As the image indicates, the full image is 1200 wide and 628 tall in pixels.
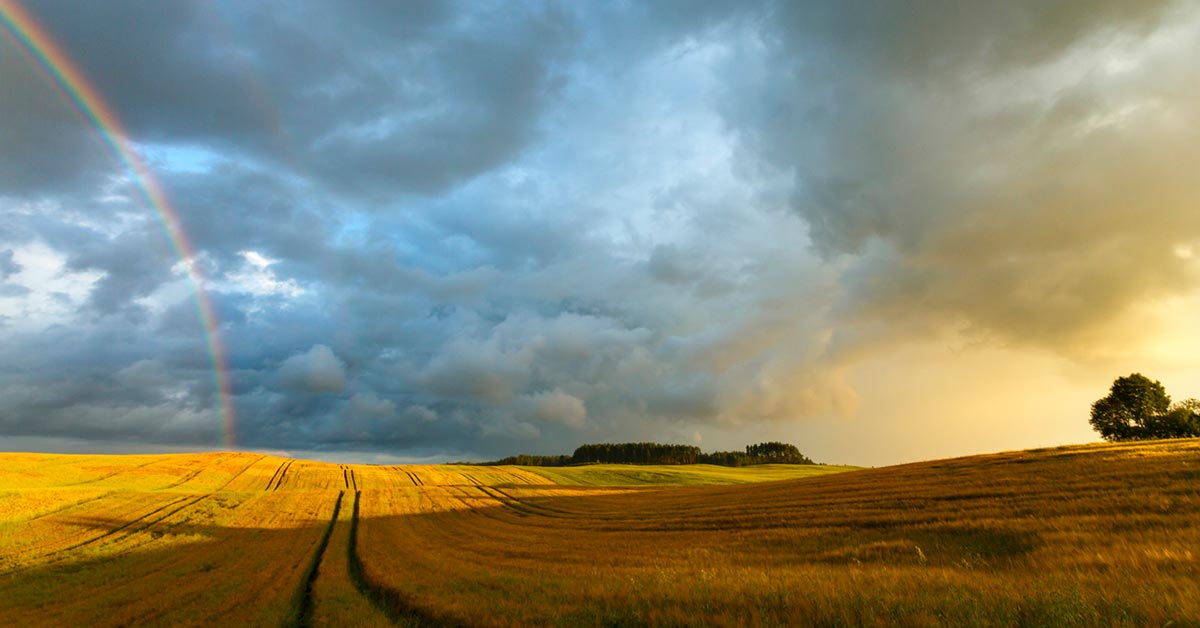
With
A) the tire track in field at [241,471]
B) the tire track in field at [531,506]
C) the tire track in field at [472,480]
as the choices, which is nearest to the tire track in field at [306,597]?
the tire track in field at [531,506]

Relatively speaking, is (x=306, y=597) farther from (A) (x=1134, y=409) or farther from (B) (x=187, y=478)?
(A) (x=1134, y=409)

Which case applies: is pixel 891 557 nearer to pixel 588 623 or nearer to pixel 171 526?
pixel 588 623

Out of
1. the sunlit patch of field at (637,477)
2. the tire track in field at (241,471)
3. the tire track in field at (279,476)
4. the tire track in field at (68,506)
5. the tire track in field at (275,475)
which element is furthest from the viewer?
the sunlit patch of field at (637,477)

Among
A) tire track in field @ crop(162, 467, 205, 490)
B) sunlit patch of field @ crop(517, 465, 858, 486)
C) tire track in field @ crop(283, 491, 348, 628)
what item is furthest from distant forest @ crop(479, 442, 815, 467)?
tire track in field @ crop(283, 491, 348, 628)

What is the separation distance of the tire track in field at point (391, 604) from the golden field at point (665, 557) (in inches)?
4.2

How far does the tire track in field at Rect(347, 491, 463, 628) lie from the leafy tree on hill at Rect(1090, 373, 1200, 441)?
4092 inches

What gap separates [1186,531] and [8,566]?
45.7 m

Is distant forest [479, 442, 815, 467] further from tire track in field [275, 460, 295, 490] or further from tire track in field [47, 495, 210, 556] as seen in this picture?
tire track in field [47, 495, 210, 556]

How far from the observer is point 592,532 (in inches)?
1318

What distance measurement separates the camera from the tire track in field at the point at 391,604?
12.5 metres

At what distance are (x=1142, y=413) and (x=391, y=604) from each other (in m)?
106

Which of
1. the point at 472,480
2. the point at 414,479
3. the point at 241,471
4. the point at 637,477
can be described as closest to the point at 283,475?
the point at 241,471

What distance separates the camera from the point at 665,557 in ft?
62.0

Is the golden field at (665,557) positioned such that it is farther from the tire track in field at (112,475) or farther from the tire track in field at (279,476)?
the tire track in field at (279,476)
